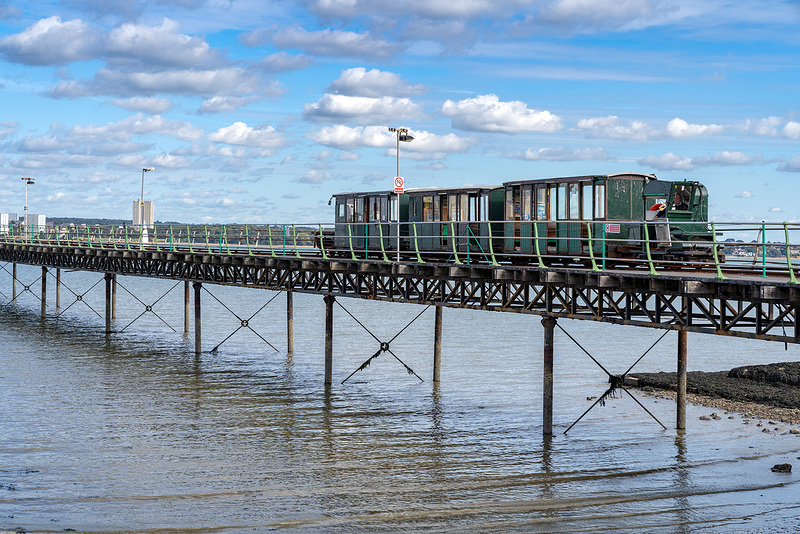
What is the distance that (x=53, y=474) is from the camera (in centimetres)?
1641

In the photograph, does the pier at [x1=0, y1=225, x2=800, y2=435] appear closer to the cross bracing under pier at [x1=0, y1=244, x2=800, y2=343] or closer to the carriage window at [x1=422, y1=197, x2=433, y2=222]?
the cross bracing under pier at [x1=0, y1=244, x2=800, y2=343]

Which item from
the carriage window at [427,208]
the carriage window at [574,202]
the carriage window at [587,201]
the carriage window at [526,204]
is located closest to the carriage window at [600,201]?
the carriage window at [587,201]

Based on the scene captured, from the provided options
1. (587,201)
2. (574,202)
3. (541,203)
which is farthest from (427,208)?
(587,201)

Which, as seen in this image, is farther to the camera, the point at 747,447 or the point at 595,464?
the point at 747,447

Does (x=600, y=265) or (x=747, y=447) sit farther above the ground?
(x=600, y=265)

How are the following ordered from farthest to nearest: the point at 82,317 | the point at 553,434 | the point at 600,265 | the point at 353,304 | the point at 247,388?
1. the point at 353,304
2. the point at 82,317
3. the point at 247,388
4. the point at 600,265
5. the point at 553,434

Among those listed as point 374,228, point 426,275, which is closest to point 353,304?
point 374,228

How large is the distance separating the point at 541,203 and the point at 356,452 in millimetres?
10216

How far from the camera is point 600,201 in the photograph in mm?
23375

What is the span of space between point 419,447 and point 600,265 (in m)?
7.34

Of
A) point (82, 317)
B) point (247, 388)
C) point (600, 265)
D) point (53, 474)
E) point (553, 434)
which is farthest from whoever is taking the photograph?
point (82, 317)

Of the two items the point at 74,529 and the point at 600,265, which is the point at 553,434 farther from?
the point at 74,529

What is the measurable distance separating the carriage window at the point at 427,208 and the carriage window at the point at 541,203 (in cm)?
582

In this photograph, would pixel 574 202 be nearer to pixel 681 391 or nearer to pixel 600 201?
pixel 600 201
